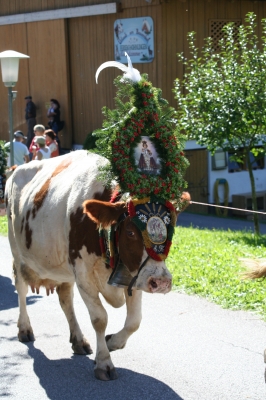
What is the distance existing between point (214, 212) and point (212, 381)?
1507 centimetres

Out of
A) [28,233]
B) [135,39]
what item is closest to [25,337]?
[28,233]

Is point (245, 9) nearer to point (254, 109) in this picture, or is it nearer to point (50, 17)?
point (50, 17)

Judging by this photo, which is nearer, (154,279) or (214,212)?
(154,279)

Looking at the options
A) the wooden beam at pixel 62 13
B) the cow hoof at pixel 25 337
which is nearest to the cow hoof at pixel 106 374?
the cow hoof at pixel 25 337

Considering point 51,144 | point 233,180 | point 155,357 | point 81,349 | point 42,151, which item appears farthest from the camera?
point 233,180

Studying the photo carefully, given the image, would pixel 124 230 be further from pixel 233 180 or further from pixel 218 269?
pixel 233 180

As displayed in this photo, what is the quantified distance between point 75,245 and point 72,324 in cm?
116

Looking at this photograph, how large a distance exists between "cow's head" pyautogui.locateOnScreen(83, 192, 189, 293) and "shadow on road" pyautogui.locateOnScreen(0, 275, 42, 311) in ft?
10.3

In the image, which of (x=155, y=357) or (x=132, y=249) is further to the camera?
(x=155, y=357)

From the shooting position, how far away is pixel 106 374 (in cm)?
588

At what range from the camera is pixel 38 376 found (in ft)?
20.0

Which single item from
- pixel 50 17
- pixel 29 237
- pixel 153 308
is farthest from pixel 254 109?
pixel 50 17

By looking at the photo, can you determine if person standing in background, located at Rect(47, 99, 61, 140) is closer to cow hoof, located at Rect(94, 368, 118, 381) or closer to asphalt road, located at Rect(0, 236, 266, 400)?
asphalt road, located at Rect(0, 236, 266, 400)

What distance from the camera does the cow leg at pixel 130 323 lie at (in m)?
6.09
